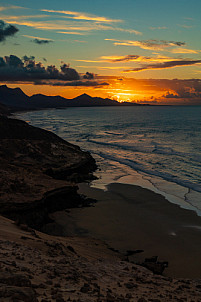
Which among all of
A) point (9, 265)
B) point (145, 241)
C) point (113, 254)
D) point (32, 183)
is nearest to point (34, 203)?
point (32, 183)

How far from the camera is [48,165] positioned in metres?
26.6

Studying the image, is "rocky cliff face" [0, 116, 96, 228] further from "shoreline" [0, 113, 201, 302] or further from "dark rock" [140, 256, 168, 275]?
"dark rock" [140, 256, 168, 275]

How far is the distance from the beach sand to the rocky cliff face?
1.33 metres

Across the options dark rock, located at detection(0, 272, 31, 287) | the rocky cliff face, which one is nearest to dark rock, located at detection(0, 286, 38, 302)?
dark rock, located at detection(0, 272, 31, 287)

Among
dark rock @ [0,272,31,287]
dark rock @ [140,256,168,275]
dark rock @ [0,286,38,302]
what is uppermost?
dark rock @ [0,286,38,302]

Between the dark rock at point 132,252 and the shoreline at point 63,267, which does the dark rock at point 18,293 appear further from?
the dark rock at point 132,252

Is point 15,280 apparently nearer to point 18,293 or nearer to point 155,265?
point 18,293

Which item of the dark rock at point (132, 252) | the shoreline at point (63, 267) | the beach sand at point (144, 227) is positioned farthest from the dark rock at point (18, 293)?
the dark rock at point (132, 252)

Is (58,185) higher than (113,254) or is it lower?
higher

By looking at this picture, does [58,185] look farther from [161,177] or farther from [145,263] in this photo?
[161,177]

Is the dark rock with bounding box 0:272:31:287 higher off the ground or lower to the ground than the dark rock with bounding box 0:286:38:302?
lower

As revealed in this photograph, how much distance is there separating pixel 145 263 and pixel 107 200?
9734mm

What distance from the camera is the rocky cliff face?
15172mm

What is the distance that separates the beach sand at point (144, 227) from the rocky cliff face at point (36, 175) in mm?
1333
